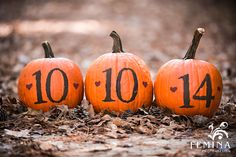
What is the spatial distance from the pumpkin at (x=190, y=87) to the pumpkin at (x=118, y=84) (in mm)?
197

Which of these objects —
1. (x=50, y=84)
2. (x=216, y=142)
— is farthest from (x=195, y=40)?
(x=50, y=84)

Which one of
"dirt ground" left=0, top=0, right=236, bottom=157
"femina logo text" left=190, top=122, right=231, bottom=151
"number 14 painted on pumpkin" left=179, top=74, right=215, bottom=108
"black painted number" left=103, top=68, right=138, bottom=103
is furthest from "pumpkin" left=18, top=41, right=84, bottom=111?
"femina logo text" left=190, top=122, right=231, bottom=151

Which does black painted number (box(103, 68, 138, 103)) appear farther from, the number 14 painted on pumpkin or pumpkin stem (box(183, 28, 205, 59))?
pumpkin stem (box(183, 28, 205, 59))

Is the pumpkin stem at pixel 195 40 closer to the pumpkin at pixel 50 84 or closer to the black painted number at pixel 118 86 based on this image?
the black painted number at pixel 118 86

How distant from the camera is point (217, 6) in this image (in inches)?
674

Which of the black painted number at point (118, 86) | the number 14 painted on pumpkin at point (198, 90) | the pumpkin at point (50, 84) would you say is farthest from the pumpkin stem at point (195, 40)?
the pumpkin at point (50, 84)

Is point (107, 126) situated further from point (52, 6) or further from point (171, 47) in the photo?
point (52, 6)

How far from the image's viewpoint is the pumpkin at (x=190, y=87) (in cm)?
401

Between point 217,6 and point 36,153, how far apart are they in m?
15.1

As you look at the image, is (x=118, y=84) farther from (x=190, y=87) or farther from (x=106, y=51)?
(x=106, y=51)

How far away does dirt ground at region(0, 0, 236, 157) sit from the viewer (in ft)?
11.0

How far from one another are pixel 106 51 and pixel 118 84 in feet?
21.2

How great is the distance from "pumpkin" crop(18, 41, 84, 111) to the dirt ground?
110 mm

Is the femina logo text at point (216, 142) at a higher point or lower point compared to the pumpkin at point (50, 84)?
lower
